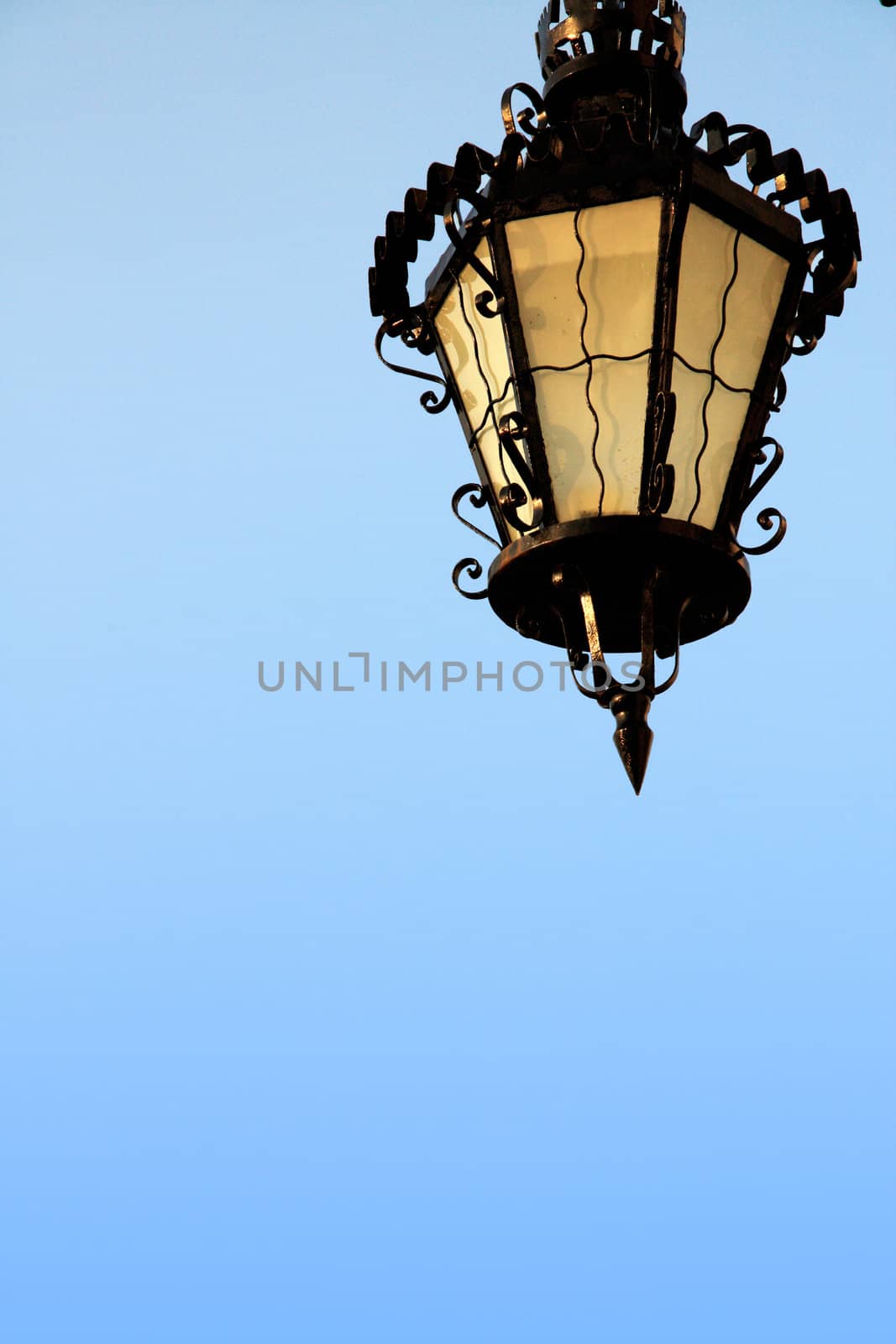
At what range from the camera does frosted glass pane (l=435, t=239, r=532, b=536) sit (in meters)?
1.28

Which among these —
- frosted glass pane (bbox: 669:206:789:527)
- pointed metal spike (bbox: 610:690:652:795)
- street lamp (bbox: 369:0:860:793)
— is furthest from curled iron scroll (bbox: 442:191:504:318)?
pointed metal spike (bbox: 610:690:652:795)

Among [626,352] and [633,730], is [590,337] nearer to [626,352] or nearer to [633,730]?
[626,352]

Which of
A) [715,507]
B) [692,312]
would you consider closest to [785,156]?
[692,312]

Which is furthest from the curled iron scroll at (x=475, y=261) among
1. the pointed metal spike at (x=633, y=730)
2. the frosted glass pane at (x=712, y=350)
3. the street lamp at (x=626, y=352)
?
the pointed metal spike at (x=633, y=730)

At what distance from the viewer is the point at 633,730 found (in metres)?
1.23

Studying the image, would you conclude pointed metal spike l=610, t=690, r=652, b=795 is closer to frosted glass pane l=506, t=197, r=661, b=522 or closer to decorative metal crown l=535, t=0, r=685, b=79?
frosted glass pane l=506, t=197, r=661, b=522

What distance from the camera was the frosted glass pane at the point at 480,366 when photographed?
4.20 ft

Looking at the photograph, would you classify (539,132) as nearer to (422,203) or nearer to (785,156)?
(422,203)

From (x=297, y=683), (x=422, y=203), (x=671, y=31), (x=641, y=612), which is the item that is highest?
(x=671, y=31)

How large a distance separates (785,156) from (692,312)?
0.20 meters

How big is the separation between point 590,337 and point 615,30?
394 millimetres

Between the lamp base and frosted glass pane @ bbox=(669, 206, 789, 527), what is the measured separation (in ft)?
0.14

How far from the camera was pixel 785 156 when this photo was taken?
131 cm

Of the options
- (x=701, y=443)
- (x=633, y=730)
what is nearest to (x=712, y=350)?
(x=701, y=443)
